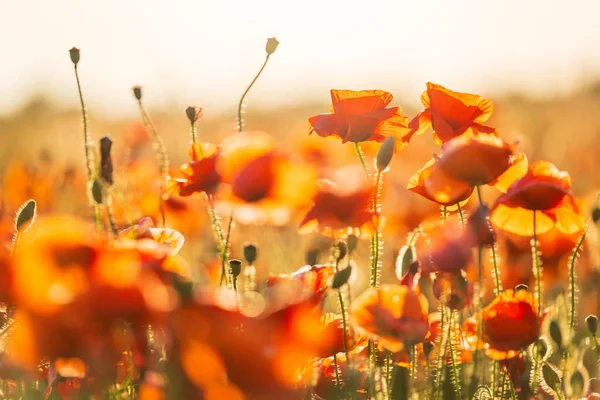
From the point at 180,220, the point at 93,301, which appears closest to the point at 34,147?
the point at 180,220

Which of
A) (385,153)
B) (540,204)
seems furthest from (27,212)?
(540,204)

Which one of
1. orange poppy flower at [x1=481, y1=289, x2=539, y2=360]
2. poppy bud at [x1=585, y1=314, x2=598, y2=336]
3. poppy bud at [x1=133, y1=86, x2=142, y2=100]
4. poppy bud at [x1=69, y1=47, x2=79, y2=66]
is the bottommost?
poppy bud at [x1=585, y1=314, x2=598, y2=336]

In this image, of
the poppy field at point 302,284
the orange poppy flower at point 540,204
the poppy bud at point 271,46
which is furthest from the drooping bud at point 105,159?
the orange poppy flower at point 540,204

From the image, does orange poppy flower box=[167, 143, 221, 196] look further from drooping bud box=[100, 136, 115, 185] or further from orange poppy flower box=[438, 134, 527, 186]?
orange poppy flower box=[438, 134, 527, 186]

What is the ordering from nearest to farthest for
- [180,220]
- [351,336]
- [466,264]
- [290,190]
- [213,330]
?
[213,330]
[290,190]
[466,264]
[351,336]
[180,220]

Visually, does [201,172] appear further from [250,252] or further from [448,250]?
[448,250]

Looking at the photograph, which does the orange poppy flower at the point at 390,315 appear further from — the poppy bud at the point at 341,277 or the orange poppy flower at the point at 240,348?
the orange poppy flower at the point at 240,348

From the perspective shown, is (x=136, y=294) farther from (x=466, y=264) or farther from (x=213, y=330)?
(x=466, y=264)

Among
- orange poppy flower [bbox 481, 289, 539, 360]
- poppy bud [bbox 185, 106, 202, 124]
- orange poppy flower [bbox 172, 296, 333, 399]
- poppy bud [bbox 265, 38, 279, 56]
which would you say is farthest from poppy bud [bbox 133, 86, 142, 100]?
orange poppy flower [bbox 172, 296, 333, 399]
